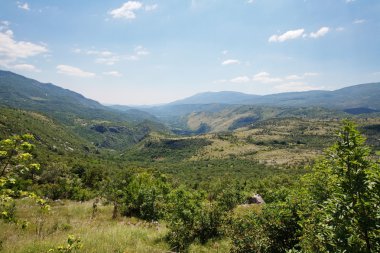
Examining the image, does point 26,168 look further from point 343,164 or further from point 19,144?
point 343,164

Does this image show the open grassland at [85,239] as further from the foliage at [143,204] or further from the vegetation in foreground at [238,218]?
the foliage at [143,204]

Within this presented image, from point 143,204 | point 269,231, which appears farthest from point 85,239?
point 143,204

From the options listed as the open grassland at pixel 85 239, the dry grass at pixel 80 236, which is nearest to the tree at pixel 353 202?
the open grassland at pixel 85 239

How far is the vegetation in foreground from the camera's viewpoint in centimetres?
562

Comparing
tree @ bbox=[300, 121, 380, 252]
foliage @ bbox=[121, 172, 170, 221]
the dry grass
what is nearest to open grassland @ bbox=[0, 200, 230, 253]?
the dry grass

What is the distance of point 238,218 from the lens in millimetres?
11727

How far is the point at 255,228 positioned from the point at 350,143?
5931 millimetres

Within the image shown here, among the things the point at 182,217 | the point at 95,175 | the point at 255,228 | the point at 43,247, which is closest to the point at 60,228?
the point at 43,247

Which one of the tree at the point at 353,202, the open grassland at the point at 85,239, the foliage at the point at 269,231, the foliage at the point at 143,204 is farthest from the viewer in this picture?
the foliage at the point at 143,204

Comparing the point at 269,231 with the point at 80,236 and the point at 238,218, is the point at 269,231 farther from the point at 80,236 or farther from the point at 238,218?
the point at 80,236

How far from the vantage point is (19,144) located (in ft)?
20.7

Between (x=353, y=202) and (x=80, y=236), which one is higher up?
(x=353, y=202)

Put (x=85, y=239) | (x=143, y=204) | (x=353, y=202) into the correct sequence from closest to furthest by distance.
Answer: (x=353, y=202) < (x=85, y=239) < (x=143, y=204)

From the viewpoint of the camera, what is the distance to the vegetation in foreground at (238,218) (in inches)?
221
